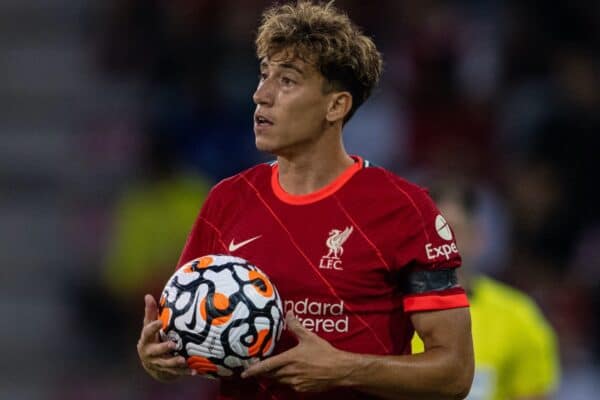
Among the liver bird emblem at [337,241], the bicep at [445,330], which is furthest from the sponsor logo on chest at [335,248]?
the bicep at [445,330]

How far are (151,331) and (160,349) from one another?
2.6 inches

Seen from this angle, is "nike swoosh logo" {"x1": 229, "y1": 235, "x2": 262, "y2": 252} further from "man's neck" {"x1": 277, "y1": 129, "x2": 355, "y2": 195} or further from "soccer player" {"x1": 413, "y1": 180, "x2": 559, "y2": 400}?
"soccer player" {"x1": 413, "y1": 180, "x2": 559, "y2": 400}

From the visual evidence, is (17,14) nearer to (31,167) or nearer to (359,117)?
(31,167)

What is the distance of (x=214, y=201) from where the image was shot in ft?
16.0

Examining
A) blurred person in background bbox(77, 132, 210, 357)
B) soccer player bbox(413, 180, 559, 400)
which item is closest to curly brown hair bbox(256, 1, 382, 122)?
soccer player bbox(413, 180, 559, 400)

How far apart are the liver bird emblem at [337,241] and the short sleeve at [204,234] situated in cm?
44

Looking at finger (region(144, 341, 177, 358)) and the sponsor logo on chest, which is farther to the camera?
the sponsor logo on chest

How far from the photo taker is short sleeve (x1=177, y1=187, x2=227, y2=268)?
4.85m

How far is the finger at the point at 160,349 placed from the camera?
4.44 m

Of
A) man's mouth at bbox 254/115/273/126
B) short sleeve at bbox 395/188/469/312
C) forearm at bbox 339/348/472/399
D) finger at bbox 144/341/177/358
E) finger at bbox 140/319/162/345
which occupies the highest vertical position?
man's mouth at bbox 254/115/273/126

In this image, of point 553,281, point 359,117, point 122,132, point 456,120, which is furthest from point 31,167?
point 553,281

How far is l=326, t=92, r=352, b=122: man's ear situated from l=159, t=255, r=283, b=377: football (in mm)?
653

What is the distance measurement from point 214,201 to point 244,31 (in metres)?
5.88

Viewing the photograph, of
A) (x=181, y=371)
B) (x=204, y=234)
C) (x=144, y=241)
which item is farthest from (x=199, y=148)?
(x=181, y=371)
